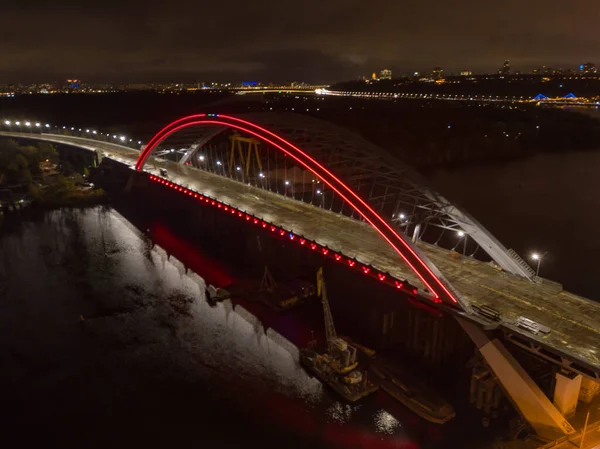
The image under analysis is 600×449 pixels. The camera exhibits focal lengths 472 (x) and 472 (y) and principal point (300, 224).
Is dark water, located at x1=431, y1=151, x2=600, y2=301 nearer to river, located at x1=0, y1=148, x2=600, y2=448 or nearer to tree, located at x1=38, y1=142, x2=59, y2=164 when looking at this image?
river, located at x1=0, y1=148, x2=600, y2=448

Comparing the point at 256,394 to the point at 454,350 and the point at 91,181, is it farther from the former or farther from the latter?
the point at 91,181

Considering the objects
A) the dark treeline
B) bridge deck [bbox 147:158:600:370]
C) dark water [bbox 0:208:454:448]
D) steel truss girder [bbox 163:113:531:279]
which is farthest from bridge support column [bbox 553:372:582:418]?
the dark treeline

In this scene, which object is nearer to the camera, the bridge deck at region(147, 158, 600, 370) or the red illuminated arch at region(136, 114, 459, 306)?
the bridge deck at region(147, 158, 600, 370)

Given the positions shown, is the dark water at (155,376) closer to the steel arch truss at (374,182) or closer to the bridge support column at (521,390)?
the bridge support column at (521,390)

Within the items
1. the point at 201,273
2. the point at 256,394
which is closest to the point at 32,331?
the point at 201,273

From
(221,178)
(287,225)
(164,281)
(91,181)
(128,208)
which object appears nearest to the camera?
(287,225)

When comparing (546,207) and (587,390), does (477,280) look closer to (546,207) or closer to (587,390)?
(587,390)

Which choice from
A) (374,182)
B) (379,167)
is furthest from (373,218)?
(379,167)
